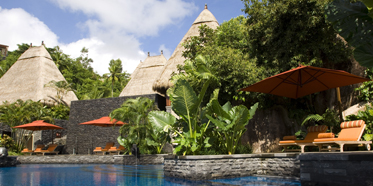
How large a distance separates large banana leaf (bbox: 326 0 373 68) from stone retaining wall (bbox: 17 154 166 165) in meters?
9.65

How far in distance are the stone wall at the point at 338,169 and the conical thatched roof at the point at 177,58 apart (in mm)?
13597

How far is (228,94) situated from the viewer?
34.4 ft

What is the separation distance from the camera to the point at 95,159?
572 inches

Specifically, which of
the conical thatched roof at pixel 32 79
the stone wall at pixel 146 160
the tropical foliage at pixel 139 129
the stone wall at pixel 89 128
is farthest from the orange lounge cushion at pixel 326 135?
the conical thatched roof at pixel 32 79

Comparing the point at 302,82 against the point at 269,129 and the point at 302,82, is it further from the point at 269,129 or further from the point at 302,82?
the point at 269,129

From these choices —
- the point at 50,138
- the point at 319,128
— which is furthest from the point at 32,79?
the point at 319,128

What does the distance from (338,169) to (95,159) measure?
1280 cm

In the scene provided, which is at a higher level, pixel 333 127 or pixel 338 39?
pixel 338 39

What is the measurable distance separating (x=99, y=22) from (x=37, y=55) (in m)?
16.3

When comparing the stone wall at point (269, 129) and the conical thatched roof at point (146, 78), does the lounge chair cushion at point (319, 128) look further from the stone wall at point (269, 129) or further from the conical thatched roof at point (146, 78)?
the conical thatched roof at point (146, 78)

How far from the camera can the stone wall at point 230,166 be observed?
21.5ft

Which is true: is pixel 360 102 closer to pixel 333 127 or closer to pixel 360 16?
pixel 333 127

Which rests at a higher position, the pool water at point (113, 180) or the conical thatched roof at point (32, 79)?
the conical thatched roof at point (32, 79)

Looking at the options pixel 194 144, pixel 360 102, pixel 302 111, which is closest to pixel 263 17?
pixel 302 111
